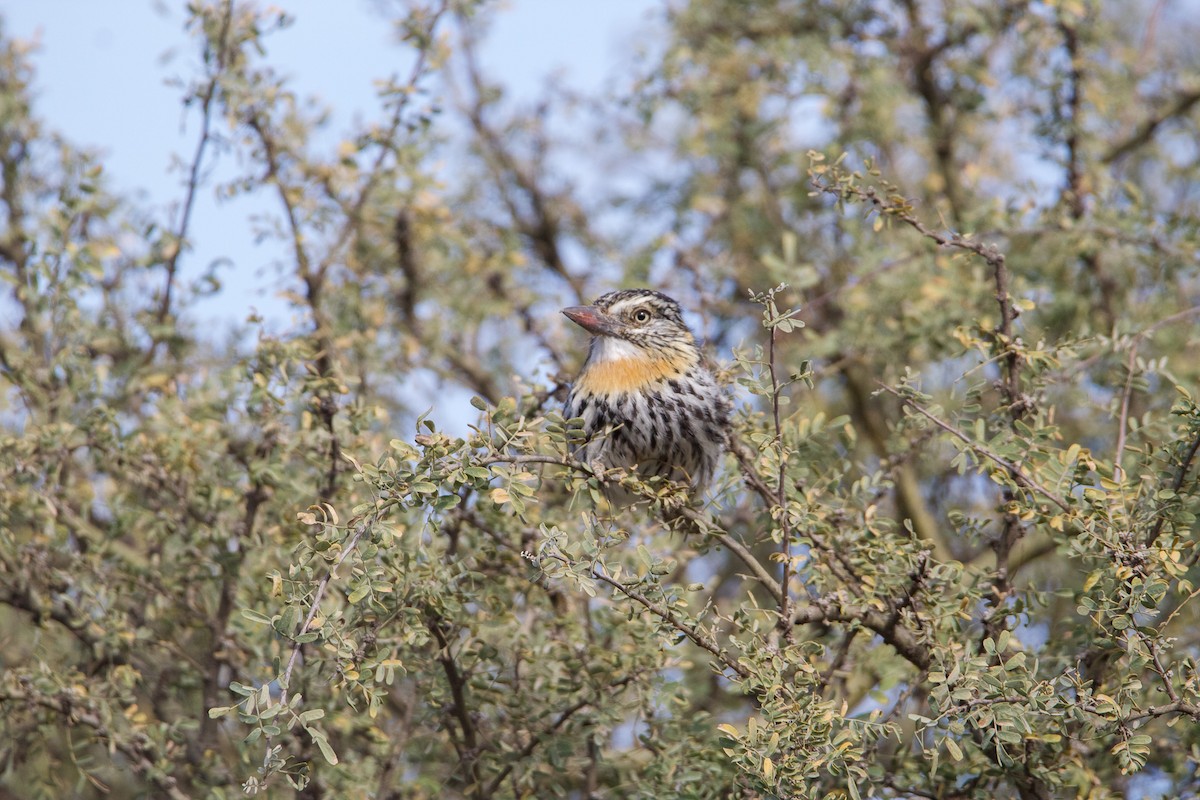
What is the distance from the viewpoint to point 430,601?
411cm

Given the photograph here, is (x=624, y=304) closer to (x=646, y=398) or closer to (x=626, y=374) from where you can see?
(x=626, y=374)

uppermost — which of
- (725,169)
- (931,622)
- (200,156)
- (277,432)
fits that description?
(725,169)

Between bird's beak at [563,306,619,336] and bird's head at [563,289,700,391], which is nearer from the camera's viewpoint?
bird's head at [563,289,700,391]

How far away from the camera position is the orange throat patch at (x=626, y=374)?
533cm

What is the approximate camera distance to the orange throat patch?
5332 mm

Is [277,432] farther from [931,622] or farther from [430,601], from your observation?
[931,622]

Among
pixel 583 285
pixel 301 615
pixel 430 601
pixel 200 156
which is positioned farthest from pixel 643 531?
pixel 583 285

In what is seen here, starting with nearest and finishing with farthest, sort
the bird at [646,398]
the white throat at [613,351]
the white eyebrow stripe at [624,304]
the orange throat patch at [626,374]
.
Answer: the bird at [646,398] < the orange throat patch at [626,374] < the white throat at [613,351] < the white eyebrow stripe at [624,304]

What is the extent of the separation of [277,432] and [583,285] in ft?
12.8

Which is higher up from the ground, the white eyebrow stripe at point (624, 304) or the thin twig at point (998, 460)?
the white eyebrow stripe at point (624, 304)

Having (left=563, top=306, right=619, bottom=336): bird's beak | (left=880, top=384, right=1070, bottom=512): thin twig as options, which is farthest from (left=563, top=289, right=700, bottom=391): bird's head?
(left=880, top=384, right=1070, bottom=512): thin twig

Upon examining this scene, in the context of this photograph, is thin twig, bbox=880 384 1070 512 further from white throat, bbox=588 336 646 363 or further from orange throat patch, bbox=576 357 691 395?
white throat, bbox=588 336 646 363

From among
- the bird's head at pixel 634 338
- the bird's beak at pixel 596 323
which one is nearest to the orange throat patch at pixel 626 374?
the bird's head at pixel 634 338

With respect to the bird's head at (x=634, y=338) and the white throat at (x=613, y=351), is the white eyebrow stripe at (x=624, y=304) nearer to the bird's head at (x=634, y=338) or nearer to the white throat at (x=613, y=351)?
the bird's head at (x=634, y=338)
